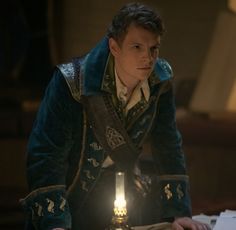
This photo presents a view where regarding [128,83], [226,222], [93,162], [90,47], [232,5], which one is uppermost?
[232,5]

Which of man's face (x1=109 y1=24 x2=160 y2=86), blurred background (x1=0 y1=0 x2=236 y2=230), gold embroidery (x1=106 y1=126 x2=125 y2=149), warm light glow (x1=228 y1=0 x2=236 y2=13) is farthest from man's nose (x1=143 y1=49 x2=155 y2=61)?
warm light glow (x1=228 y1=0 x2=236 y2=13)

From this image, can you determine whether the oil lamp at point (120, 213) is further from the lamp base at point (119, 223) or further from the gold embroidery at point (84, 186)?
the gold embroidery at point (84, 186)

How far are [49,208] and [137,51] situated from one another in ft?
1.45

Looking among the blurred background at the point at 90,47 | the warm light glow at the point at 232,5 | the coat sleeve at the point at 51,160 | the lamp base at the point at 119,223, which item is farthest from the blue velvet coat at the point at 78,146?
the warm light glow at the point at 232,5

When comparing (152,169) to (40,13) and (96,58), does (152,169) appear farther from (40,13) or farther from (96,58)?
(40,13)

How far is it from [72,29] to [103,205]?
2.05 m

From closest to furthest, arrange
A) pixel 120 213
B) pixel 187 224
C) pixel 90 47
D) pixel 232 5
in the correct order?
pixel 120 213 < pixel 187 224 < pixel 232 5 < pixel 90 47

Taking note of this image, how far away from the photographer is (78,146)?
1.57m

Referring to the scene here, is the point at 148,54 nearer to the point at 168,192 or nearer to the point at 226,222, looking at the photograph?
the point at 168,192

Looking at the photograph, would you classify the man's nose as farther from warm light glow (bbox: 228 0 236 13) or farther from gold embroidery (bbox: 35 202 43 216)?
warm light glow (bbox: 228 0 236 13)

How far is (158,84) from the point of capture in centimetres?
159

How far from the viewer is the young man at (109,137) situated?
1457mm

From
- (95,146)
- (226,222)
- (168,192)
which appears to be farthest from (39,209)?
(226,222)

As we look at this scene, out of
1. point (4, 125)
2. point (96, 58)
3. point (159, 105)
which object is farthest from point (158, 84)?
point (4, 125)
